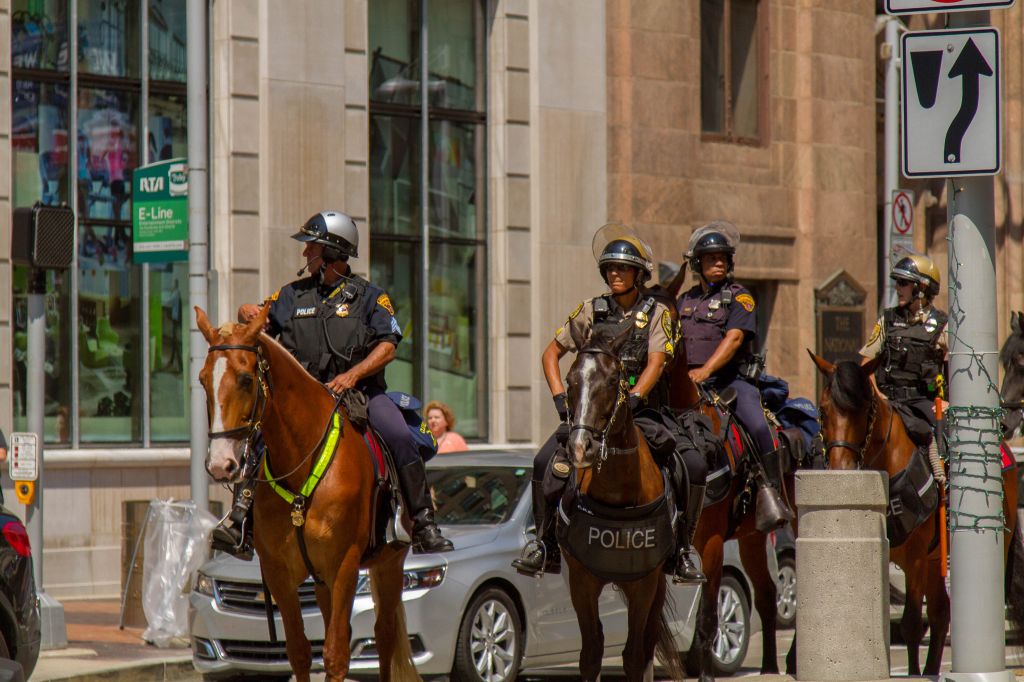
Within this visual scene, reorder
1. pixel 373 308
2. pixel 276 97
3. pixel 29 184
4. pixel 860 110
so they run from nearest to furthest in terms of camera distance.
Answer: pixel 373 308 < pixel 29 184 < pixel 276 97 < pixel 860 110

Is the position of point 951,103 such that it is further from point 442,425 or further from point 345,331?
point 442,425

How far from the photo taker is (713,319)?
1238 cm

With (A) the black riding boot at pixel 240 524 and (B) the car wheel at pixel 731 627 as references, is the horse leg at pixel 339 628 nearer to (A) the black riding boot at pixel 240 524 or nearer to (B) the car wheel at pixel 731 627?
(A) the black riding boot at pixel 240 524

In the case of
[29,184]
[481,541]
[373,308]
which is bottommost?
[481,541]

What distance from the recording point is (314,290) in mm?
10719

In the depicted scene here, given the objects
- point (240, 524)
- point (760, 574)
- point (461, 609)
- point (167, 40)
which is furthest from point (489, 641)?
point (167, 40)

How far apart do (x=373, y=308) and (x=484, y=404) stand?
12572 millimetres

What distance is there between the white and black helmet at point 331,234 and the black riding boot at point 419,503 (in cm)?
132

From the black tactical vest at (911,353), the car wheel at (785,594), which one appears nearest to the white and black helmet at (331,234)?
the black tactical vest at (911,353)

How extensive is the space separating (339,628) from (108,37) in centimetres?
1180

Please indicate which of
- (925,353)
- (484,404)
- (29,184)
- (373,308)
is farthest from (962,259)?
(484,404)

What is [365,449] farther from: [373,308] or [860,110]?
[860,110]

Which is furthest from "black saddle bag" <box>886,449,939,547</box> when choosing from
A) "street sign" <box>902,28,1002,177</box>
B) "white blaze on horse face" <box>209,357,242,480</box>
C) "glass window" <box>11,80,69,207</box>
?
"glass window" <box>11,80,69,207</box>

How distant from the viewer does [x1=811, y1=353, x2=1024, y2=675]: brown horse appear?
12.5 metres
